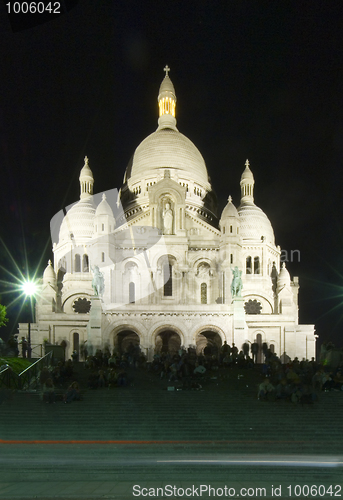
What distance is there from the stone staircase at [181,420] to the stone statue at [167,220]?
26.2m

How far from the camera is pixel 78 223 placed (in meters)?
58.5

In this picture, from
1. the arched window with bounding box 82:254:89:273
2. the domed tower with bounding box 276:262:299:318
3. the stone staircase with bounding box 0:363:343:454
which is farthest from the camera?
the arched window with bounding box 82:254:89:273

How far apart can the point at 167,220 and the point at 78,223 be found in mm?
13389

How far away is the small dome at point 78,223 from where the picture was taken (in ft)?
190

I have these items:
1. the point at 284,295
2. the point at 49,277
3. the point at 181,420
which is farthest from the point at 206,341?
the point at 181,420

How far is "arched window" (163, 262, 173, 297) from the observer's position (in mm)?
47250

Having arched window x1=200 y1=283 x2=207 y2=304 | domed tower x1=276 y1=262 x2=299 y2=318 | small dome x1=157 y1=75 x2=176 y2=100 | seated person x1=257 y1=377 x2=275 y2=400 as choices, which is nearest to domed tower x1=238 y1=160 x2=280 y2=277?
domed tower x1=276 y1=262 x2=299 y2=318

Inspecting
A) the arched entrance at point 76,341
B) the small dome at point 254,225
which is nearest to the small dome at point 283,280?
the small dome at point 254,225

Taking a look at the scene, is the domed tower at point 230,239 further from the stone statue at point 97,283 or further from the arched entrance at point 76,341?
the arched entrance at point 76,341

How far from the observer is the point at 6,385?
24016 mm

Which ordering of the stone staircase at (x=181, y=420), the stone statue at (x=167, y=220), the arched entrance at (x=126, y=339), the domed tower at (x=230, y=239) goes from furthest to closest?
1. the stone statue at (x=167, y=220)
2. the domed tower at (x=230, y=239)
3. the arched entrance at (x=126, y=339)
4. the stone staircase at (x=181, y=420)

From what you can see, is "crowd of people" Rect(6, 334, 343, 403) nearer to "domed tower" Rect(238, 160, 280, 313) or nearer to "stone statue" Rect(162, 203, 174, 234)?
"stone statue" Rect(162, 203, 174, 234)

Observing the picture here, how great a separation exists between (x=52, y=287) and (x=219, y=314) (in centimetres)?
1939

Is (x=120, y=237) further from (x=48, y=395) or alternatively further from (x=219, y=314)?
(x=48, y=395)
